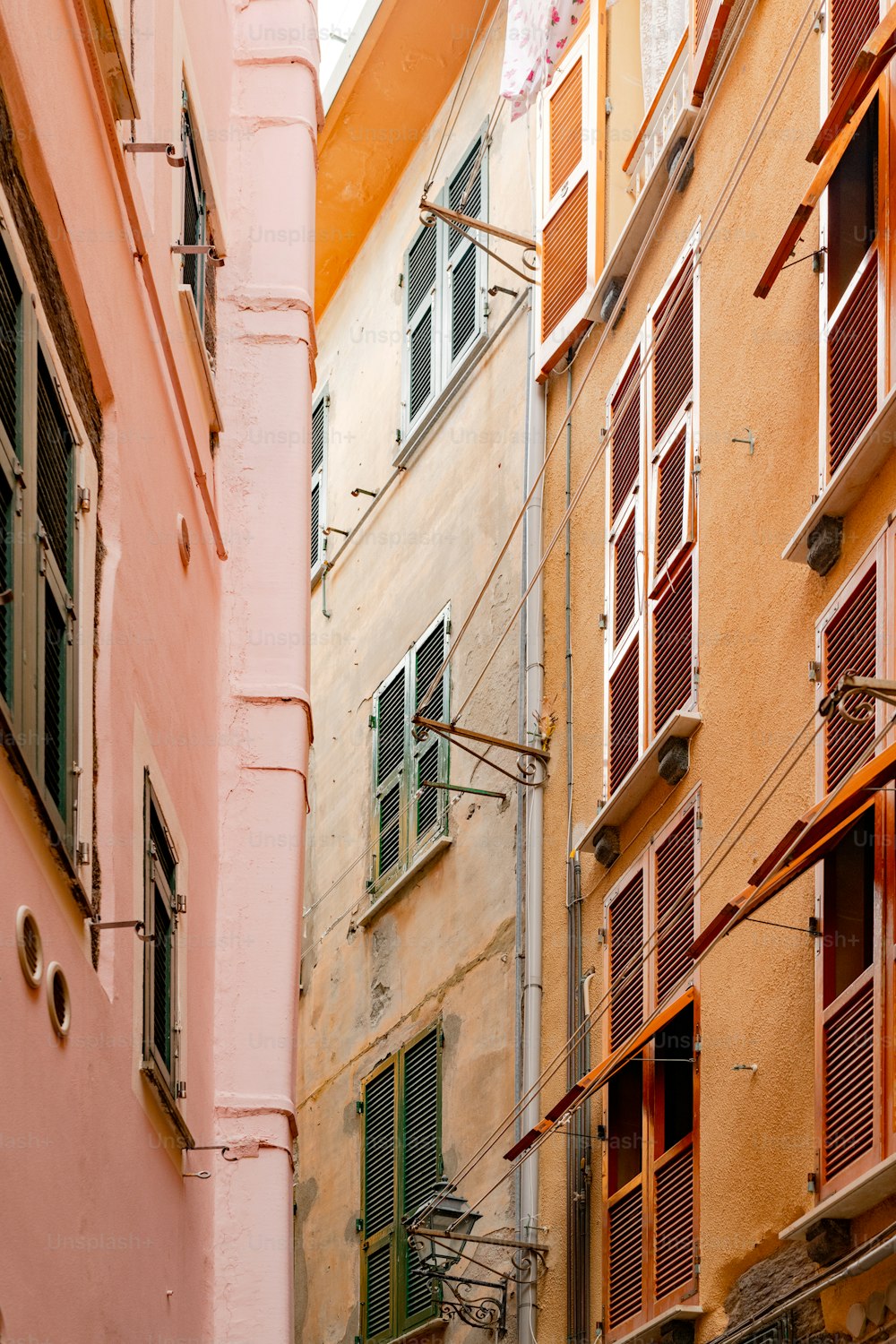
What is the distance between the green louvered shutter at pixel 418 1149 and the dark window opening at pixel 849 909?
5010mm

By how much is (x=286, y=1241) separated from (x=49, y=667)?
3.78 metres

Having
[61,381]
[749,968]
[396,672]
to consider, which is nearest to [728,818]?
[749,968]

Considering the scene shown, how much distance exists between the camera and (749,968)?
8.61 metres

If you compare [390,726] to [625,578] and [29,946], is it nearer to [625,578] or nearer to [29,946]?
[625,578]

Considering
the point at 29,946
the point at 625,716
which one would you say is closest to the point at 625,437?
the point at 625,716

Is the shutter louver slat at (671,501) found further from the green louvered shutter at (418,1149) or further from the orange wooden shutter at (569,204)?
the green louvered shutter at (418,1149)

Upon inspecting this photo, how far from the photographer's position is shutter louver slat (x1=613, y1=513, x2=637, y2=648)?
36.6 feet

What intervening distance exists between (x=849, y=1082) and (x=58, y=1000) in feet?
11.3

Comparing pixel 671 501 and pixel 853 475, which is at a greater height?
pixel 671 501

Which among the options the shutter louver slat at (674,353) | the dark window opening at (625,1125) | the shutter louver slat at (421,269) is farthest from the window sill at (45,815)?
the shutter louver slat at (421,269)

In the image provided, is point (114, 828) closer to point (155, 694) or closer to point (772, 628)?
point (155, 694)

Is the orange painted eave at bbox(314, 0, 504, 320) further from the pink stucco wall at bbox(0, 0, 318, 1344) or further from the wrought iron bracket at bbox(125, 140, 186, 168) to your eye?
the wrought iron bracket at bbox(125, 140, 186, 168)

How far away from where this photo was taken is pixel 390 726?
49.9 ft

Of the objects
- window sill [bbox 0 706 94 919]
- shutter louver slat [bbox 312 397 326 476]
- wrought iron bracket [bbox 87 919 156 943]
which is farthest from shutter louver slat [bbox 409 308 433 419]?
window sill [bbox 0 706 94 919]
